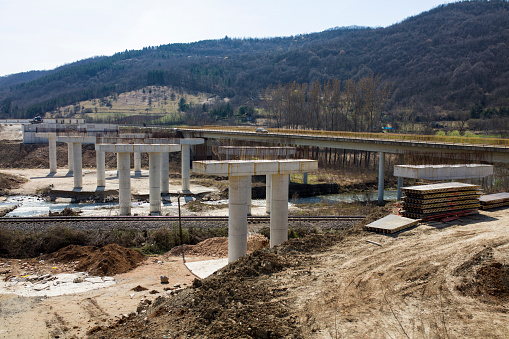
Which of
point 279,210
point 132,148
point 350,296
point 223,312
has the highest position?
point 132,148

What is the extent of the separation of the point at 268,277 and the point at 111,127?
6974 cm

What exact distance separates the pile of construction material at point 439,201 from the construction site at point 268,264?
0.07m

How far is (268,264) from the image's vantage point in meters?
16.2

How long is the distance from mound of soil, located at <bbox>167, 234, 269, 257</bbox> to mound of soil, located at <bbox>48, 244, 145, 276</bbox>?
8.10 feet

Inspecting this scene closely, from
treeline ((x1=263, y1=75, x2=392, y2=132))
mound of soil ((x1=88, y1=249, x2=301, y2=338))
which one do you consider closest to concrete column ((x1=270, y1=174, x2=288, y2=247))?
mound of soil ((x1=88, y1=249, x2=301, y2=338))

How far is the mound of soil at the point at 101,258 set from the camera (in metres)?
21.7

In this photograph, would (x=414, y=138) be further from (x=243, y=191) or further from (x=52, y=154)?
(x=52, y=154)

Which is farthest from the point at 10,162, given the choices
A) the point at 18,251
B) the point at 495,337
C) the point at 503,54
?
the point at 503,54

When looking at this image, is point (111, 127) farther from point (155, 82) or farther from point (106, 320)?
point (155, 82)

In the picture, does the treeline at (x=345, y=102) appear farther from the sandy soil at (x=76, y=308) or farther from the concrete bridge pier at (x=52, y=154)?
the sandy soil at (x=76, y=308)

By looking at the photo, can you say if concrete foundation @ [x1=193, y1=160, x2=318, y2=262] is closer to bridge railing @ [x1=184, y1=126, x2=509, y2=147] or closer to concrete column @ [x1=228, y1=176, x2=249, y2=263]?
concrete column @ [x1=228, y1=176, x2=249, y2=263]

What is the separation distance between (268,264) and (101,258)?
407 inches

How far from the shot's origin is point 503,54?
14038 centimetres

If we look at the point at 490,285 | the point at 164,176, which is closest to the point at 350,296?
the point at 490,285
